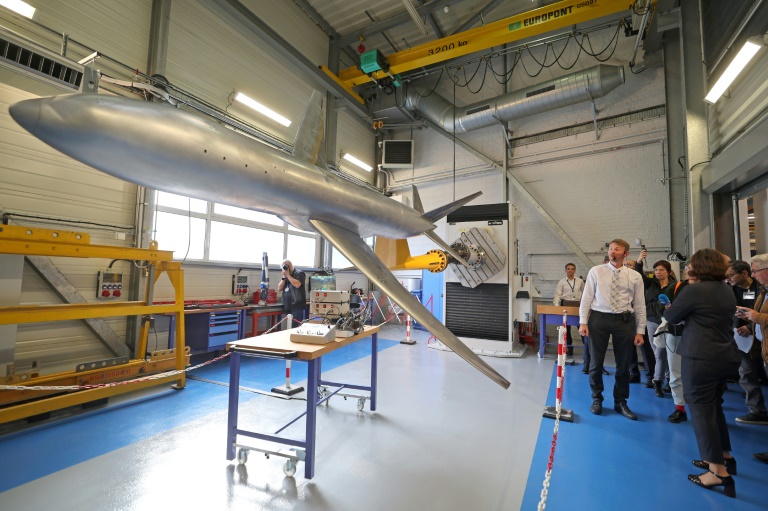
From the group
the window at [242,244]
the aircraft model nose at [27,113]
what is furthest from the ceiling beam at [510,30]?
the aircraft model nose at [27,113]

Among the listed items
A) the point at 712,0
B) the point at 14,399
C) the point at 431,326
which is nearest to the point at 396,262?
the point at 431,326

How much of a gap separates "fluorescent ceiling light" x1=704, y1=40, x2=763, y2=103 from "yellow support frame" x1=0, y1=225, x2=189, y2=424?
20.9 ft

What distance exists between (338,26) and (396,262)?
6948 millimetres

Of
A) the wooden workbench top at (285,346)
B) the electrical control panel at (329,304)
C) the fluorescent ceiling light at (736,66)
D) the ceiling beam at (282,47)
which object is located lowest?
the wooden workbench top at (285,346)

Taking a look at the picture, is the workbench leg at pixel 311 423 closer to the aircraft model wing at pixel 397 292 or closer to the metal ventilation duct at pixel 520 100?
the aircraft model wing at pixel 397 292

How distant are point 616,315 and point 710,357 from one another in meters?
1.12

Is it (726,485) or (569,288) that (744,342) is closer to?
(726,485)

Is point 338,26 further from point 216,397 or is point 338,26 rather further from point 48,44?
point 216,397

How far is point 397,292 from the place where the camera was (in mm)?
1798

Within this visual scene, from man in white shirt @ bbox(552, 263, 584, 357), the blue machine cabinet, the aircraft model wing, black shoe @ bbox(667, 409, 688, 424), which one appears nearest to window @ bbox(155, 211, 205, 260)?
the blue machine cabinet

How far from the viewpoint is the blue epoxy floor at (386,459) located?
6.82 ft

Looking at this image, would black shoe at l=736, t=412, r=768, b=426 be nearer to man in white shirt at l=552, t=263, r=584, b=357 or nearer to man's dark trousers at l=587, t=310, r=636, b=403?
man's dark trousers at l=587, t=310, r=636, b=403

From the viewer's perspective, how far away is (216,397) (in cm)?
373

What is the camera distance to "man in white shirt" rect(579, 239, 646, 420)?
332 centimetres
